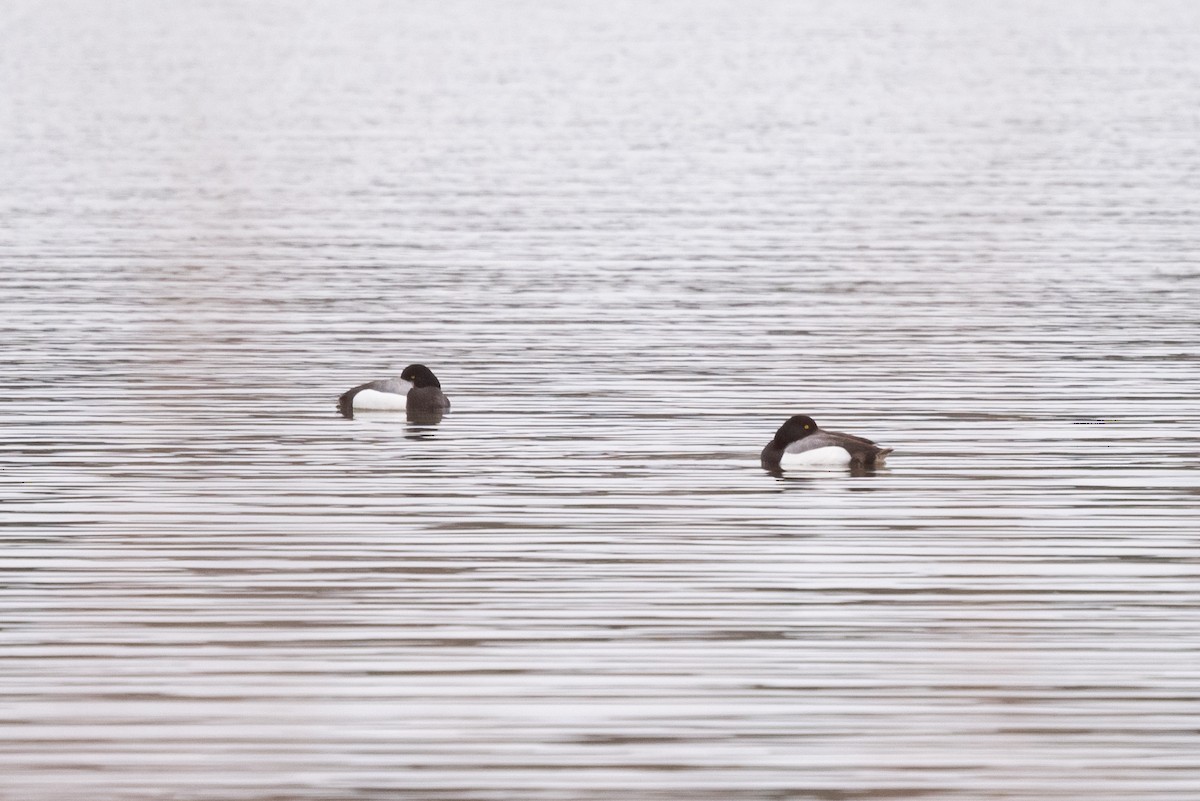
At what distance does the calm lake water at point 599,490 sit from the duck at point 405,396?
32cm

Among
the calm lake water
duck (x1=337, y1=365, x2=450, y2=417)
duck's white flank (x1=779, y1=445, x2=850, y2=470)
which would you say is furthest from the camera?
duck (x1=337, y1=365, x2=450, y2=417)

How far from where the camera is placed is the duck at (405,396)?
2030 centimetres

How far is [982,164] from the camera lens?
51000mm

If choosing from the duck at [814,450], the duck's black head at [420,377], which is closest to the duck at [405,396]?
the duck's black head at [420,377]

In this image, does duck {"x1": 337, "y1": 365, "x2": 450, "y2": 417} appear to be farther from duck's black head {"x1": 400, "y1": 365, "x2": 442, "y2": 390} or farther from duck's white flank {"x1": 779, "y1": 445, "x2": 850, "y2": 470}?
duck's white flank {"x1": 779, "y1": 445, "x2": 850, "y2": 470}

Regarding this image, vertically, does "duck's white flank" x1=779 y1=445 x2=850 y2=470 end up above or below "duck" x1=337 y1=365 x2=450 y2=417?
below

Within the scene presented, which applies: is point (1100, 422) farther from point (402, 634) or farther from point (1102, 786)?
point (1102, 786)

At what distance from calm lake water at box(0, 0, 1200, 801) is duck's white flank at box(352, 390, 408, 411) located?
12.7 inches

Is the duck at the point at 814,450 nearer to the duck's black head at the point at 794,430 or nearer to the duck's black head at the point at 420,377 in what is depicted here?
the duck's black head at the point at 794,430

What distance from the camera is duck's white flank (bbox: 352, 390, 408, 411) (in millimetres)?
20312

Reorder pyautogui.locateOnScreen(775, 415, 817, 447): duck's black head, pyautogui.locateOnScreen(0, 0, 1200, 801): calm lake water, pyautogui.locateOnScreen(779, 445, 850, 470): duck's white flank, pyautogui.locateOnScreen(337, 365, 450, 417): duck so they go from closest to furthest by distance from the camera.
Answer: pyautogui.locateOnScreen(0, 0, 1200, 801): calm lake water, pyautogui.locateOnScreen(779, 445, 850, 470): duck's white flank, pyautogui.locateOnScreen(775, 415, 817, 447): duck's black head, pyautogui.locateOnScreen(337, 365, 450, 417): duck

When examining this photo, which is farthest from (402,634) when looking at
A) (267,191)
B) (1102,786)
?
(267,191)

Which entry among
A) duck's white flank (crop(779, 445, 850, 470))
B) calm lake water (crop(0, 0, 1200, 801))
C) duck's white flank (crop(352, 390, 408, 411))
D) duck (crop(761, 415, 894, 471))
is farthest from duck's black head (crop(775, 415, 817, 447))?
duck's white flank (crop(352, 390, 408, 411))

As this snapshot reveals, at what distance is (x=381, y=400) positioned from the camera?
20.4 metres
